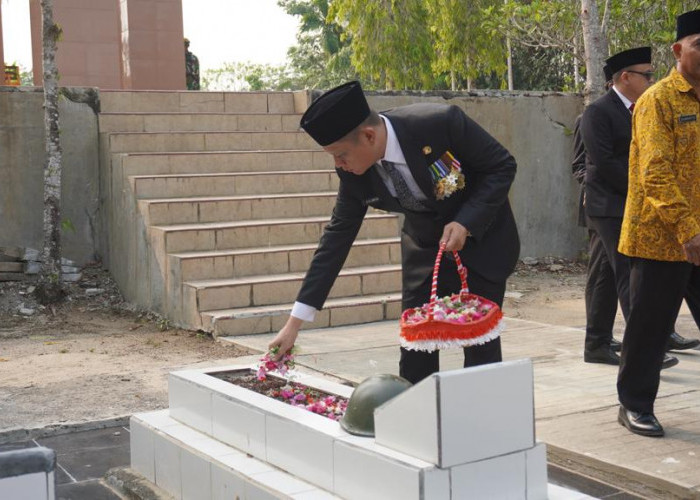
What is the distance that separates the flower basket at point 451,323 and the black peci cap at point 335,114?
0.53 m

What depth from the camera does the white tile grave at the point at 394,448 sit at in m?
2.83

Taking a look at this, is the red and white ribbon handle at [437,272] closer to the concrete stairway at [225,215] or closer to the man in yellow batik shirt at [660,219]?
the man in yellow batik shirt at [660,219]

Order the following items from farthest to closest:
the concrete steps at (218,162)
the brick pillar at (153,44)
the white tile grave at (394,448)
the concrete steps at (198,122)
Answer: the brick pillar at (153,44), the concrete steps at (198,122), the concrete steps at (218,162), the white tile grave at (394,448)

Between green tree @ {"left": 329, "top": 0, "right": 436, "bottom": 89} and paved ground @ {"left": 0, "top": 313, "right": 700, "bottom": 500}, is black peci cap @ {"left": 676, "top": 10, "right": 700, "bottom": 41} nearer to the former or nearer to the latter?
paved ground @ {"left": 0, "top": 313, "right": 700, "bottom": 500}

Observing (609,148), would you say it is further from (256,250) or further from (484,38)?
(484,38)

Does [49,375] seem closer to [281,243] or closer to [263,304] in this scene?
[263,304]

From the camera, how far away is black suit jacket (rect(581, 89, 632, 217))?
218 inches

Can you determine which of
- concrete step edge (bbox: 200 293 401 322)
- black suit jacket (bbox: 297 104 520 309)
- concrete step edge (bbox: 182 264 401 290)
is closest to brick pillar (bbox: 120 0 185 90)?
concrete step edge (bbox: 182 264 401 290)

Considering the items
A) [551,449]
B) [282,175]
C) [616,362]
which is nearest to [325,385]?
[551,449]

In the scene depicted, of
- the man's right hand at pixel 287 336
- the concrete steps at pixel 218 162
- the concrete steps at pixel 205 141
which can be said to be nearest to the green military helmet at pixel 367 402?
the man's right hand at pixel 287 336

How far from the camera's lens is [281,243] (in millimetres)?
8859

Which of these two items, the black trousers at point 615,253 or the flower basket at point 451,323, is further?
the black trousers at point 615,253

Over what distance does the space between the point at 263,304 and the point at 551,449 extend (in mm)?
3943

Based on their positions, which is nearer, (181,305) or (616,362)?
(616,362)
